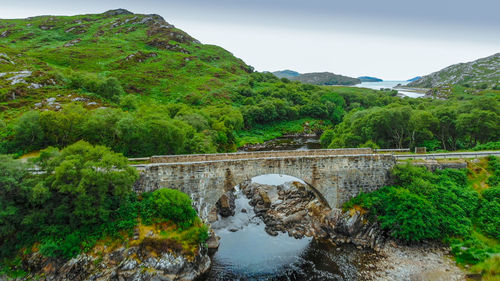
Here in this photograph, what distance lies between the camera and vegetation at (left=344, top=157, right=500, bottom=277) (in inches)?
917

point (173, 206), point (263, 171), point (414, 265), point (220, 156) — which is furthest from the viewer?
point (220, 156)

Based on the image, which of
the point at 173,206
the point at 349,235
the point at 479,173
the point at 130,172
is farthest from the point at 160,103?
the point at 479,173

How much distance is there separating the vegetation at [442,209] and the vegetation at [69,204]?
20361 mm

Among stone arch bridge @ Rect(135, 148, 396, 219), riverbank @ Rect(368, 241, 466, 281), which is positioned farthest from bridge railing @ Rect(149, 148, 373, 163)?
riverbank @ Rect(368, 241, 466, 281)

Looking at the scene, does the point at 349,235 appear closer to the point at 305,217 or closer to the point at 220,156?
the point at 305,217

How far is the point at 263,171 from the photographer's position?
2603cm

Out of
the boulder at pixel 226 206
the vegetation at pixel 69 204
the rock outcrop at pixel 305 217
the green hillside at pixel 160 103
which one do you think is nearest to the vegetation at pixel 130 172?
the vegetation at pixel 69 204

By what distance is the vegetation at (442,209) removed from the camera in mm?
23281

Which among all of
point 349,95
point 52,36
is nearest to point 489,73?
point 349,95

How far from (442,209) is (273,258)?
60.9ft

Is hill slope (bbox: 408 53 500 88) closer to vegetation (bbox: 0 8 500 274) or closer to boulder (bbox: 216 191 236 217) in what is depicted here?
vegetation (bbox: 0 8 500 274)

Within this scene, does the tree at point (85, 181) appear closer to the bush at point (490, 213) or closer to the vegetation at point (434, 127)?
the bush at point (490, 213)

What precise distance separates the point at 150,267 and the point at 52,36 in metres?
155

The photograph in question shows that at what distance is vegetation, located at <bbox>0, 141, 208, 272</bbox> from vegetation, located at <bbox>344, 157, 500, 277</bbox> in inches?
802
